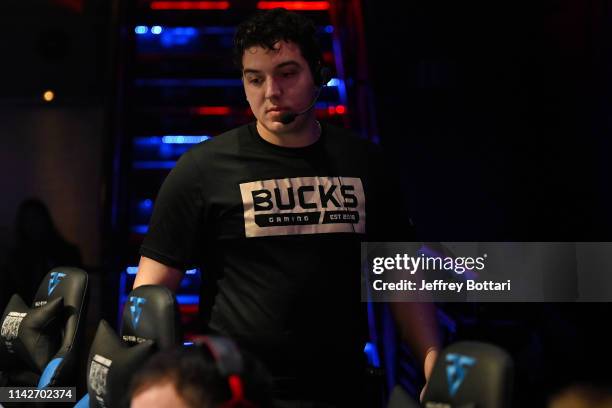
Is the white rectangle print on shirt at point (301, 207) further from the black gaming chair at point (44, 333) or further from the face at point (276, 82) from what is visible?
the black gaming chair at point (44, 333)

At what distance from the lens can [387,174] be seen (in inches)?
107

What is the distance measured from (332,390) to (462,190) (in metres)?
6.25

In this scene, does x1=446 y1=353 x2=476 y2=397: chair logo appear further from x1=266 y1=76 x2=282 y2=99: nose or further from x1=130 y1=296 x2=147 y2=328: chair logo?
x1=266 y1=76 x2=282 y2=99: nose

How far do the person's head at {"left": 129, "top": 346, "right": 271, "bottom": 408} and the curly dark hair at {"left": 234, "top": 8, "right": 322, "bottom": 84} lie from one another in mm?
1136

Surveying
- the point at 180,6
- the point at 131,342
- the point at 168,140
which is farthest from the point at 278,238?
the point at 180,6

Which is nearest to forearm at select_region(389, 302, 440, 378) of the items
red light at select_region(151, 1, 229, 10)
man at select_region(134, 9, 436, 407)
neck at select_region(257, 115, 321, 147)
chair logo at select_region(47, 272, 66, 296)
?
man at select_region(134, 9, 436, 407)

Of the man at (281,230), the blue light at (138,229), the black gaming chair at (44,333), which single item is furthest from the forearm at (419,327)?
the blue light at (138,229)

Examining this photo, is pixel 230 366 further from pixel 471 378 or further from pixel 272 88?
pixel 272 88

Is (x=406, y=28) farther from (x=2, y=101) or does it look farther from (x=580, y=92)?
(x=2, y=101)

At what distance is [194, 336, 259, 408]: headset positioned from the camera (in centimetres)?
152

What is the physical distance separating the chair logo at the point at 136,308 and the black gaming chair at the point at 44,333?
696 millimetres

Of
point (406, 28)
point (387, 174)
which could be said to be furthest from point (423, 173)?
point (387, 174)

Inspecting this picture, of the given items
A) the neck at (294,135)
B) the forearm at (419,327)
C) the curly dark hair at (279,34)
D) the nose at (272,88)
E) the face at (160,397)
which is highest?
the curly dark hair at (279,34)

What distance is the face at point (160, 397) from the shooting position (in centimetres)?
157
